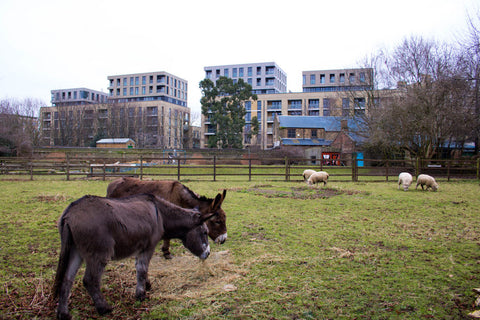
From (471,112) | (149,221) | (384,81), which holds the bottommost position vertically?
(149,221)

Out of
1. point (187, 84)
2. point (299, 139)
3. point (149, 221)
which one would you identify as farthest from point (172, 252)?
point (187, 84)

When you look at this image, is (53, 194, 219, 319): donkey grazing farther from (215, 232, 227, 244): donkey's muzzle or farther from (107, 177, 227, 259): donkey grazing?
(215, 232, 227, 244): donkey's muzzle

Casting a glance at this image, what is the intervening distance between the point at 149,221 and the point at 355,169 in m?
18.2

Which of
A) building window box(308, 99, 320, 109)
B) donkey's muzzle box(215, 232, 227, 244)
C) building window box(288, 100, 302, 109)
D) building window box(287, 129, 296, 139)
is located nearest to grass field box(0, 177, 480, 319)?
donkey's muzzle box(215, 232, 227, 244)

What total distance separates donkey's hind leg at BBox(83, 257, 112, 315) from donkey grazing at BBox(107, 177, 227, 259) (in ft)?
5.19

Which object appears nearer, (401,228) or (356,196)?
(401,228)

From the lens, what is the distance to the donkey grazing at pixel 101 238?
3055 millimetres

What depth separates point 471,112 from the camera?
22.9 meters

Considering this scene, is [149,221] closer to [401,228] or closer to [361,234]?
[361,234]

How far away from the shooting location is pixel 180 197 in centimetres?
556

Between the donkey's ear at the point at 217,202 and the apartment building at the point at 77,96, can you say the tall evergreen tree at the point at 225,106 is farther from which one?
the donkey's ear at the point at 217,202

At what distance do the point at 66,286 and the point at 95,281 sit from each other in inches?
10.6

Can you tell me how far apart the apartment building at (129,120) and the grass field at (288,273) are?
5590cm

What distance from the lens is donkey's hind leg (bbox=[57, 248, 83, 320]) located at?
10.00 feet
